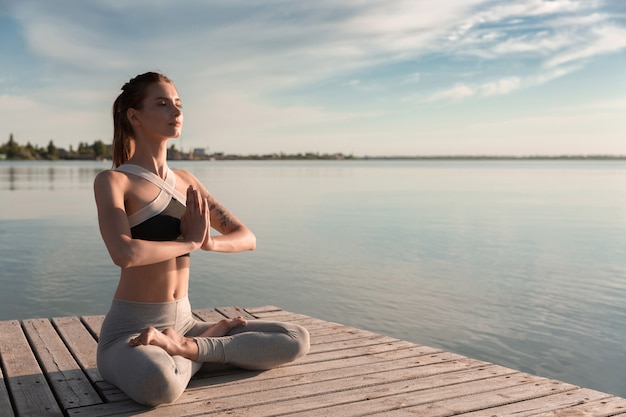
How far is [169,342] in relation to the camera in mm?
4270

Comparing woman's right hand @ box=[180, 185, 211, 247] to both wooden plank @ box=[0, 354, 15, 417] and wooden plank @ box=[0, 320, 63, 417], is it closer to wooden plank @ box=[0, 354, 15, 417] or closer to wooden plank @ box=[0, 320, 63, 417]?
wooden plank @ box=[0, 320, 63, 417]

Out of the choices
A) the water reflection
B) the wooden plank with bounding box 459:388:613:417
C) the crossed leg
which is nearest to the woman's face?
the crossed leg

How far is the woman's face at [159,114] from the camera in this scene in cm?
432

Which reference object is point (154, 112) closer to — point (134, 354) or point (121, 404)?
point (134, 354)

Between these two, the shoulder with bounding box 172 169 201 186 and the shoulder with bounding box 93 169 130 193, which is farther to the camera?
the shoulder with bounding box 172 169 201 186

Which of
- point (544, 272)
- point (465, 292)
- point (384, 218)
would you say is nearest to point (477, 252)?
point (544, 272)

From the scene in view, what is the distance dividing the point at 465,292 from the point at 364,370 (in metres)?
7.52

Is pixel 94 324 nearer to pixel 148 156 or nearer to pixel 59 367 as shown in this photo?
pixel 59 367

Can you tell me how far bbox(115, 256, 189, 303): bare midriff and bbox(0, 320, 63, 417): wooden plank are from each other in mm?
842

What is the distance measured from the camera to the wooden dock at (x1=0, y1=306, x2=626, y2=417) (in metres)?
4.13

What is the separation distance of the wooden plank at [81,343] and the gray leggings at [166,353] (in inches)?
20.3

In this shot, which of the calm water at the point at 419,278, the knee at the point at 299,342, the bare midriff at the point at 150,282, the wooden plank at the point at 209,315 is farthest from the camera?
the calm water at the point at 419,278

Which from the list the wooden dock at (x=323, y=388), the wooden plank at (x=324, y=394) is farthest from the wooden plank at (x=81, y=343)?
the wooden plank at (x=324, y=394)

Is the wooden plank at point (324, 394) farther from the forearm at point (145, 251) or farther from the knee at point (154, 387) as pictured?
the forearm at point (145, 251)
